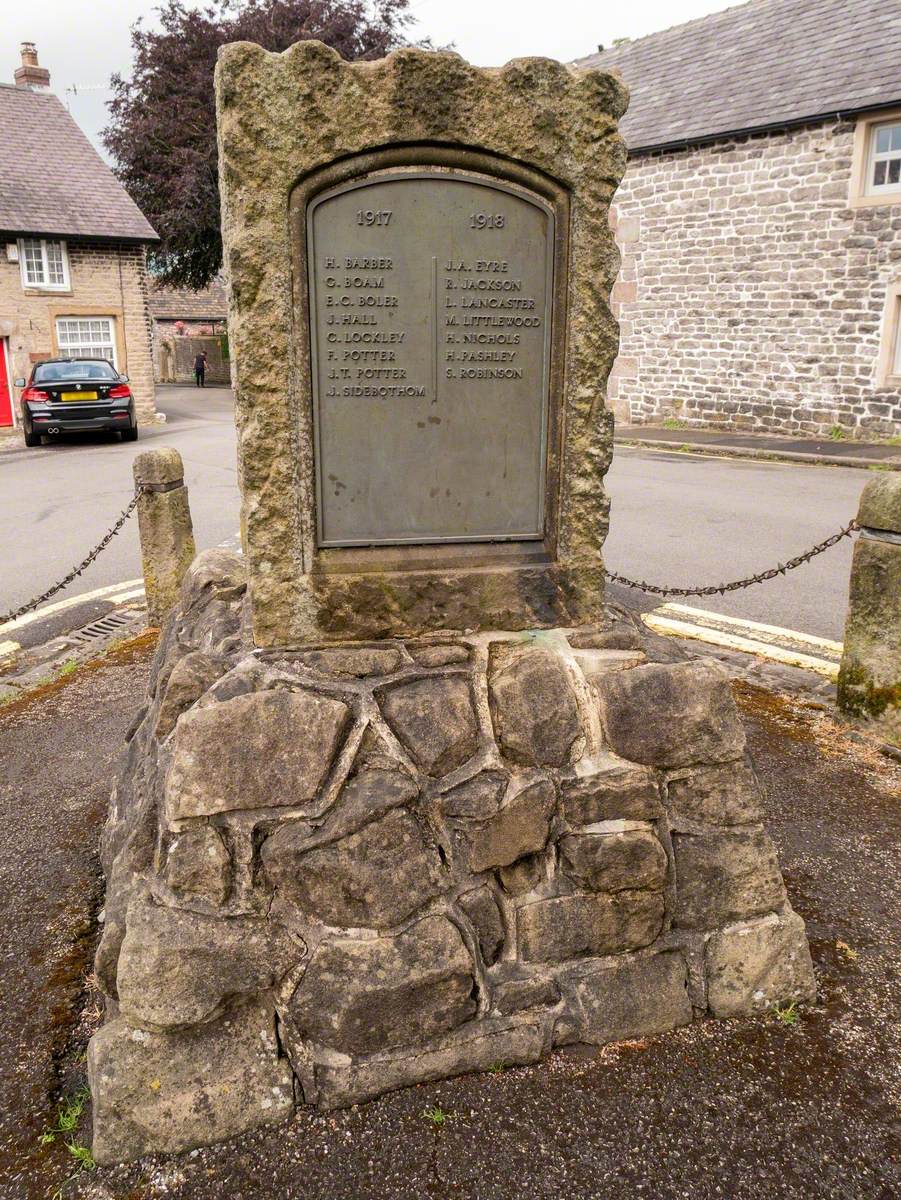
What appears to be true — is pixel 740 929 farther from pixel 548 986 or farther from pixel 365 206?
pixel 365 206

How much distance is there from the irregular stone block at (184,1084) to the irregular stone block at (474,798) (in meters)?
0.77

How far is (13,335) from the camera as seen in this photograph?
69.6 ft

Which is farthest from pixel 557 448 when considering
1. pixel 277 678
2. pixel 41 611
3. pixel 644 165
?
pixel 644 165

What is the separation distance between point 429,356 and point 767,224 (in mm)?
15752

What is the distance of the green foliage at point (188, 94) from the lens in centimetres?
3011

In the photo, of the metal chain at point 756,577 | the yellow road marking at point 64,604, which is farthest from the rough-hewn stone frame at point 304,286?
the yellow road marking at point 64,604

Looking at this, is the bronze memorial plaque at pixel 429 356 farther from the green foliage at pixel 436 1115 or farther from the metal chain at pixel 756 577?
the metal chain at pixel 756 577

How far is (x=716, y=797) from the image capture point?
9.63ft

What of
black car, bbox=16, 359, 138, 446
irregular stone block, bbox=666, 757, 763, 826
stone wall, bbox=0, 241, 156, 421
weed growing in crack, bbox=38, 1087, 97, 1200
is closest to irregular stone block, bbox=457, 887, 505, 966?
irregular stone block, bbox=666, 757, 763, 826

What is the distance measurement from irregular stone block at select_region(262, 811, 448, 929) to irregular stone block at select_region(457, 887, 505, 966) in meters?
0.13

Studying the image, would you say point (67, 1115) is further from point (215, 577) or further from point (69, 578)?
point (69, 578)

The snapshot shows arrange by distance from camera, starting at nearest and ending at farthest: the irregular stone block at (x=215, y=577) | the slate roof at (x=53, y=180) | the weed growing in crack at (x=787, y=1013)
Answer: the weed growing in crack at (x=787, y=1013) → the irregular stone block at (x=215, y=577) → the slate roof at (x=53, y=180)

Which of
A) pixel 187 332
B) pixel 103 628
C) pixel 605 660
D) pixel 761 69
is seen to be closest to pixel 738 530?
pixel 103 628

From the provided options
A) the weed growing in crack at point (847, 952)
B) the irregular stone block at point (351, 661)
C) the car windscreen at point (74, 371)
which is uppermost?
the car windscreen at point (74, 371)
